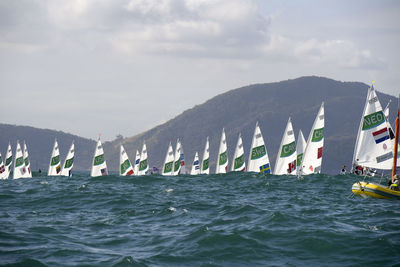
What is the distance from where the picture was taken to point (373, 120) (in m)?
38.2

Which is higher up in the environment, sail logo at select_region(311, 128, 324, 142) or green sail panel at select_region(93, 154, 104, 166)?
sail logo at select_region(311, 128, 324, 142)

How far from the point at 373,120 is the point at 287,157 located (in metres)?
23.2

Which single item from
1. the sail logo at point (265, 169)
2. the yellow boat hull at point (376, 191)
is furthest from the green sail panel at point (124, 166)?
the yellow boat hull at point (376, 191)

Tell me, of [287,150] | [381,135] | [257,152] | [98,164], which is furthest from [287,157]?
[98,164]

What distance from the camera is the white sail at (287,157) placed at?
197ft

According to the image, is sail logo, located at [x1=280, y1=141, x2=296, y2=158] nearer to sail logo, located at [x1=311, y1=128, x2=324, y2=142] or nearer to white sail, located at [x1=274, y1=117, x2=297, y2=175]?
white sail, located at [x1=274, y1=117, x2=297, y2=175]

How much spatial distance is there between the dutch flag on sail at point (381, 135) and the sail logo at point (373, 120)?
0.57m

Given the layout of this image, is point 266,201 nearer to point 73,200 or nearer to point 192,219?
point 192,219

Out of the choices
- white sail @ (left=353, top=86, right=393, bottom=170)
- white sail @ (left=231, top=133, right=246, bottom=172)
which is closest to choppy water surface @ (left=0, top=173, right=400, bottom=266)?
white sail @ (left=353, top=86, right=393, bottom=170)

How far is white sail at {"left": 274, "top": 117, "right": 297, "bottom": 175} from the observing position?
60.2 m

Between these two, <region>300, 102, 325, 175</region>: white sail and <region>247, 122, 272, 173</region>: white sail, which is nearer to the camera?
<region>300, 102, 325, 175</region>: white sail

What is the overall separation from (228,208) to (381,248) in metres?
10.2

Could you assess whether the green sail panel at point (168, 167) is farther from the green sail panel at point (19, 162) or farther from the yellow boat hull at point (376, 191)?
the yellow boat hull at point (376, 191)

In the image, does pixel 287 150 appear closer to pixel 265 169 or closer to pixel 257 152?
pixel 265 169
